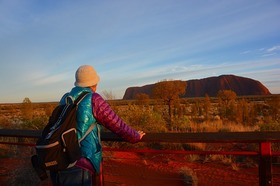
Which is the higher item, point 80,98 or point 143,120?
point 80,98

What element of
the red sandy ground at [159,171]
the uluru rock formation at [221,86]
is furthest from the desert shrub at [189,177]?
the uluru rock formation at [221,86]

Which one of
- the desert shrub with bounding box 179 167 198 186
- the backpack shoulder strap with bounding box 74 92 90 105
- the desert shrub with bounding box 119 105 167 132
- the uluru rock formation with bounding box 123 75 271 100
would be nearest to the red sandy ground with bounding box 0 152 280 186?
the desert shrub with bounding box 179 167 198 186

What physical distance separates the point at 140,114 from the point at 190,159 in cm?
421

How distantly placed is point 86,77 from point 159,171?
534 centimetres

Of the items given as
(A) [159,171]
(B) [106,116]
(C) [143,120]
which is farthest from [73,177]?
(C) [143,120]

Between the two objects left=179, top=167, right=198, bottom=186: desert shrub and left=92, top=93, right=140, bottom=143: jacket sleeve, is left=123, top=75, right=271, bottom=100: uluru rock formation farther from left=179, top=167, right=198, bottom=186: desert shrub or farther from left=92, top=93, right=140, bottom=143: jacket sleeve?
left=92, top=93, right=140, bottom=143: jacket sleeve

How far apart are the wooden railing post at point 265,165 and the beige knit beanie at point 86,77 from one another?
5.05 feet

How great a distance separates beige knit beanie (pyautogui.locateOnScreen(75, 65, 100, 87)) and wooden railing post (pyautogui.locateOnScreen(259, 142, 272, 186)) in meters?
1.54

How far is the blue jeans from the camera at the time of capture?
2355mm

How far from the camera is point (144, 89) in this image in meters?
159

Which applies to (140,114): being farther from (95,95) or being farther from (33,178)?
(95,95)

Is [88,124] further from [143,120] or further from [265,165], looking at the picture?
[143,120]

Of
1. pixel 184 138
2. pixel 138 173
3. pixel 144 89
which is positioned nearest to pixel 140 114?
pixel 138 173

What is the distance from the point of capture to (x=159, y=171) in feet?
24.2
